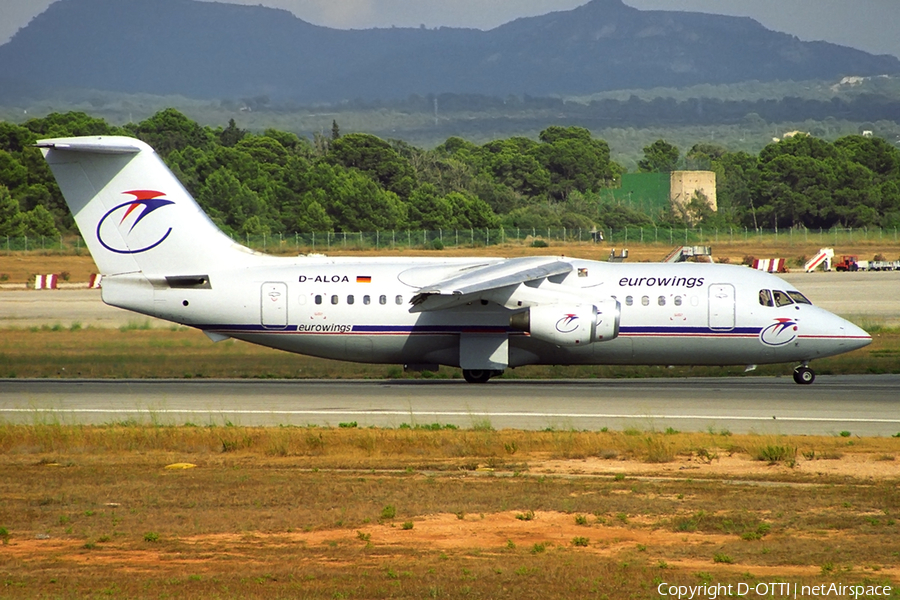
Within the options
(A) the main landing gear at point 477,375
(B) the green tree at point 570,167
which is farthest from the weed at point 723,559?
(B) the green tree at point 570,167

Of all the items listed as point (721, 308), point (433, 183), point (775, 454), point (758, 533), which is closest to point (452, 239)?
point (433, 183)

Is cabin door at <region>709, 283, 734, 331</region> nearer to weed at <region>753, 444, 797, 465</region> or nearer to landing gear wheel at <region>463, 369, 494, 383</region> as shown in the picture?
landing gear wheel at <region>463, 369, 494, 383</region>

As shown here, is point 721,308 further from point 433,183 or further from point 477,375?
point 433,183

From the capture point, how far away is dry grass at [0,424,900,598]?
1036cm

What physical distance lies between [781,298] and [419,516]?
16.5m

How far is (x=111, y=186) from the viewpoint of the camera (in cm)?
2648

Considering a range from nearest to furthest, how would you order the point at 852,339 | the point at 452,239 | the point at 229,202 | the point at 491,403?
the point at 491,403 < the point at 852,339 < the point at 452,239 < the point at 229,202

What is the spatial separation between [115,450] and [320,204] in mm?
73535

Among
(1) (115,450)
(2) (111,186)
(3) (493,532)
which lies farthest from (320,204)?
(3) (493,532)

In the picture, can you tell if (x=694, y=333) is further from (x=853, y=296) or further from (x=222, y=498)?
(x=853, y=296)

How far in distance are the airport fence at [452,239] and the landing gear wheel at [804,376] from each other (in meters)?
50.5

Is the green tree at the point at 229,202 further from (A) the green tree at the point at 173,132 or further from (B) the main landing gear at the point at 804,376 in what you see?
(B) the main landing gear at the point at 804,376

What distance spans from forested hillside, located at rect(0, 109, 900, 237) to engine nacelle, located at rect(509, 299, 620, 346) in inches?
2453

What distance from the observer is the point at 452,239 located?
81938 millimetres
